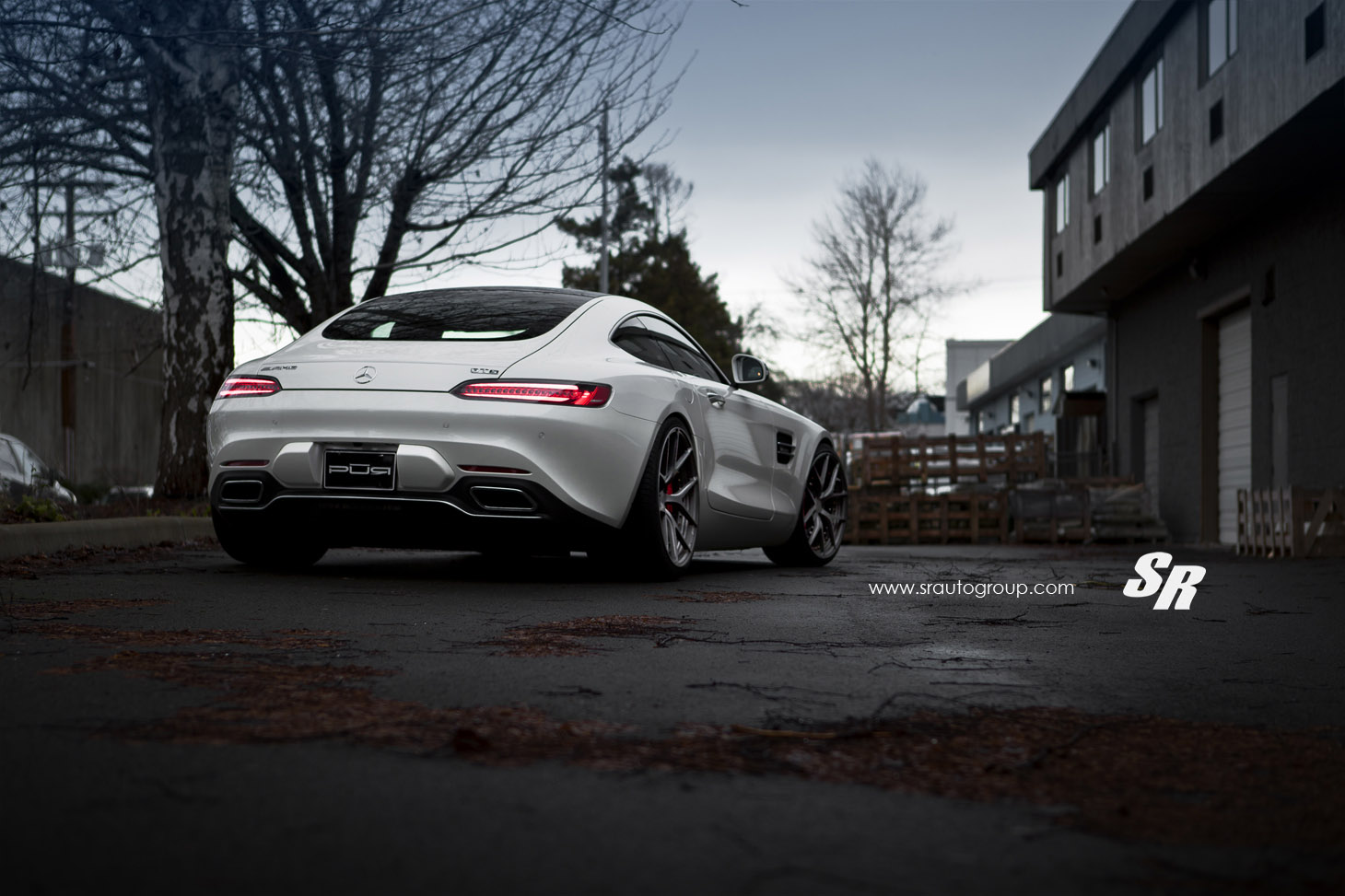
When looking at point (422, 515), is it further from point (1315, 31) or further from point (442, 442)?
point (1315, 31)

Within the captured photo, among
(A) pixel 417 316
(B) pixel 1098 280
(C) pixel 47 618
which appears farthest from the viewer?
(B) pixel 1098 280

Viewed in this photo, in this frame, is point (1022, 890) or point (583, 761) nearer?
point (1022, 890)

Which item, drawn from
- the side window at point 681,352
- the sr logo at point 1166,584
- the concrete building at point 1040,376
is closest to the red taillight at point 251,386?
the side window at point 681,352

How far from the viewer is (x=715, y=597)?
632 cm

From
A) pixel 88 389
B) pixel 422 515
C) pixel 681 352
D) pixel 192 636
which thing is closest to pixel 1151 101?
pixel 681 352

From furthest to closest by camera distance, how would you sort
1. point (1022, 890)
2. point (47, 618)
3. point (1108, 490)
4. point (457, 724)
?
point (1108, 490), point (47, 618), point (457, 724), point (1022, 890)

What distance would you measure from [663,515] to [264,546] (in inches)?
81.6

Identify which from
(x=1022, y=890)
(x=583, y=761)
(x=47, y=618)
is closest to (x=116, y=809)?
(x=583, y=761)

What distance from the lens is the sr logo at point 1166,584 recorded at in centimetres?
680

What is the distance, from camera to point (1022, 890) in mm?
1966

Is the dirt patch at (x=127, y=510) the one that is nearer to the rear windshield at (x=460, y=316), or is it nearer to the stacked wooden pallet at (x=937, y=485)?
the rear windshield at (x=460, y=316)

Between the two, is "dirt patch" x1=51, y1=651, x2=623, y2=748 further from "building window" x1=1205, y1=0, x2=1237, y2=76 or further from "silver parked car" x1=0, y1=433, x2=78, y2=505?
"building window" x1=1205, y1=0, x2=1237, y2=76

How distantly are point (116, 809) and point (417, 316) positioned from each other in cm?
488

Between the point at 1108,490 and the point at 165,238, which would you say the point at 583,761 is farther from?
the point at 1108,490
